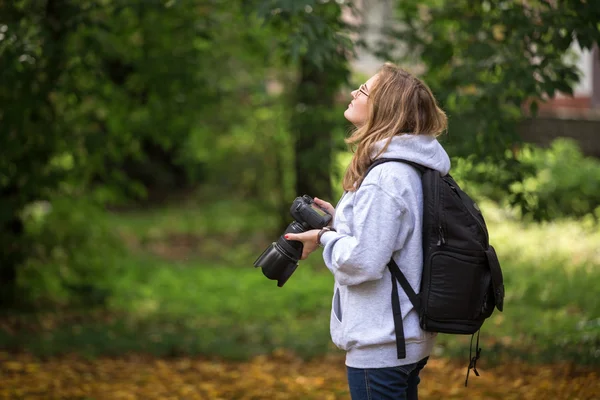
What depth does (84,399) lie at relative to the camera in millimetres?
5320

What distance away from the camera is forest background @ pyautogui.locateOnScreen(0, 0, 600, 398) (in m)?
5.29

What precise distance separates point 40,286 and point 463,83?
555 centimetres

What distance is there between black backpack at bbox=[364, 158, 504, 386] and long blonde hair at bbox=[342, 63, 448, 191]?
0.08m

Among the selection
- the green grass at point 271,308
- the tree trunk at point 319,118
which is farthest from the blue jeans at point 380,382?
the tree trunk at point 319,118

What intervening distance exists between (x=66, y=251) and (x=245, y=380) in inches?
151

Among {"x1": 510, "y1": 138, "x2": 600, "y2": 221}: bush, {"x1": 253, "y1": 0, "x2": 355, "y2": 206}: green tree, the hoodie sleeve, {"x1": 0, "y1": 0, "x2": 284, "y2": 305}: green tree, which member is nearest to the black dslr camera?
the hoodie sleeve

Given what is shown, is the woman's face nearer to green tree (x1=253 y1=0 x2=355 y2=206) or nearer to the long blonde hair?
the long blonde hair

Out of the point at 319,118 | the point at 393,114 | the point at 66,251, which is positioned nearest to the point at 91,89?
the point at 319,118

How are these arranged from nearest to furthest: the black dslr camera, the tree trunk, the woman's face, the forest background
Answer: the woman's face < the black dslr camera < the forest background < the tree trunk

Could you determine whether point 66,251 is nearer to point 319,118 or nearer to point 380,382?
point 319,118

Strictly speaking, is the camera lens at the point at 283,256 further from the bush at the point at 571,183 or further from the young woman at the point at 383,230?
the bush at the point at 571,183

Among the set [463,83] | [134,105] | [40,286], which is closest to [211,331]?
[40,286]

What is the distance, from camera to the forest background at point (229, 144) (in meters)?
5.29

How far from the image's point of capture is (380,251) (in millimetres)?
2553
